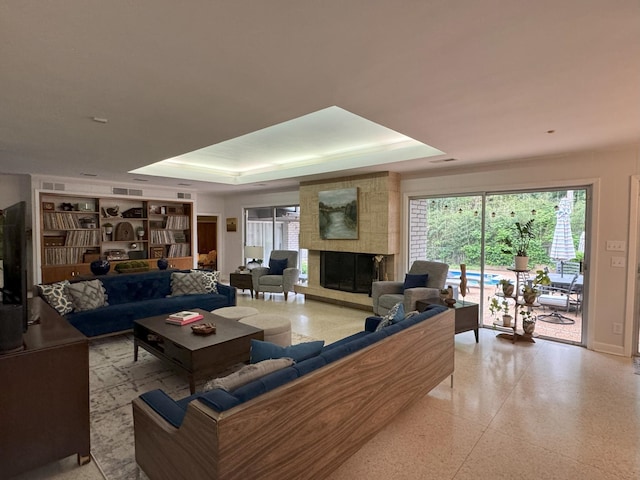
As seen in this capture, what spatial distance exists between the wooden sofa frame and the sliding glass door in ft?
10.4

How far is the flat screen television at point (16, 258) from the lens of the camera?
2021 mm

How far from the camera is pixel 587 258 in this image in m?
4.18

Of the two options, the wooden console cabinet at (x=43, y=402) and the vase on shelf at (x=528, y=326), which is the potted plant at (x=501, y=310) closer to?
the vase on shelf at (x=528, y=326)

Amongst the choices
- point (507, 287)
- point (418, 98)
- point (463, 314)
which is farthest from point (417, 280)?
point (418, 98)

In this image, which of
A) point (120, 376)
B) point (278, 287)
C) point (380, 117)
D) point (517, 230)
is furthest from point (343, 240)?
point (120, 376)

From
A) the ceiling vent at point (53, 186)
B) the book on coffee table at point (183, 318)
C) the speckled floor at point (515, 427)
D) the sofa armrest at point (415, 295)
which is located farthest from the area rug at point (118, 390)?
the ceiling vent at point (53, 186)

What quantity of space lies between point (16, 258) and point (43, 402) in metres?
0.89

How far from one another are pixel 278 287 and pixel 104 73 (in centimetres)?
514

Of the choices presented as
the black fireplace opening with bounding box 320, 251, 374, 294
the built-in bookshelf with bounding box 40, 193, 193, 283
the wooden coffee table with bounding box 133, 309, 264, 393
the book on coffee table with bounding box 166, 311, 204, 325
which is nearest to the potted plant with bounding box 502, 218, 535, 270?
the black fireplace opening with bounding box 320, 251, 374, 294

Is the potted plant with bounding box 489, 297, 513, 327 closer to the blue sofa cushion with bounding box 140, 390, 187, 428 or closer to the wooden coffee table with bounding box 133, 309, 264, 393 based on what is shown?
the wooden coffee table with bounding box 133, 309, 264, 393

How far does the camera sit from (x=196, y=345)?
291cm

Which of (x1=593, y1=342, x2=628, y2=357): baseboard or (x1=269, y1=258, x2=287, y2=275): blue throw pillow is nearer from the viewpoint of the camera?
(x1=593, y1=342, x2=628, y2=357): baseboard

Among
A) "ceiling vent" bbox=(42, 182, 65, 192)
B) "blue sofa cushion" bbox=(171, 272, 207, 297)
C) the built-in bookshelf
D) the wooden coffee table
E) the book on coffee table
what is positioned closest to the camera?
the wooden coffee table

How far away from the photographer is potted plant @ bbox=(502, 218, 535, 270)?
4.35 m
